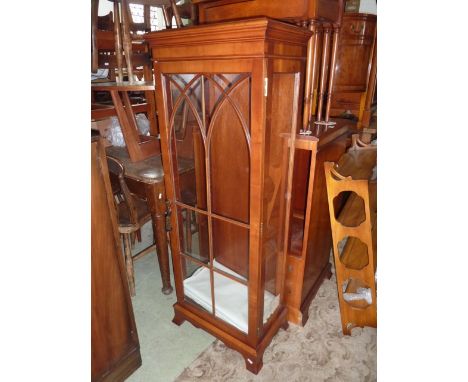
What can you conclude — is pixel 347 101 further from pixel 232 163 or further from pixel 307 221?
pixel 232 163

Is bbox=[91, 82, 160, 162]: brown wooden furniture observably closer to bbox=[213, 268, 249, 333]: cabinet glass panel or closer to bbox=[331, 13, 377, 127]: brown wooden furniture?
bbox=[213, 268, 249, 333]: cabinet glass panel

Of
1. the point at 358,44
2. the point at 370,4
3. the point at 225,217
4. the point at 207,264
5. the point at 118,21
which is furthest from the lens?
the point at 370,4

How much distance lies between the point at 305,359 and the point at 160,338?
0.74 m

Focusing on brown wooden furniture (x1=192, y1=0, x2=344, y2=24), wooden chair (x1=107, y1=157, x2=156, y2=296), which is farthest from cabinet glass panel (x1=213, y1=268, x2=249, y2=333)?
brown wooden furniture (x1=192, y1=0, x2=344, y2=24)

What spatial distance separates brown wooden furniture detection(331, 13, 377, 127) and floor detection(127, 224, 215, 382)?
6.63 feet

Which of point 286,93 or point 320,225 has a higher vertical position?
point 286,93

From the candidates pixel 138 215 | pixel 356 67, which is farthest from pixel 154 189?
pixel 356 67

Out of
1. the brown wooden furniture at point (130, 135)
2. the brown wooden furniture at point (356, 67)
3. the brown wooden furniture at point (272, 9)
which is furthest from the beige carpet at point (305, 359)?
the brown wooden furniture at point (356, 67)
